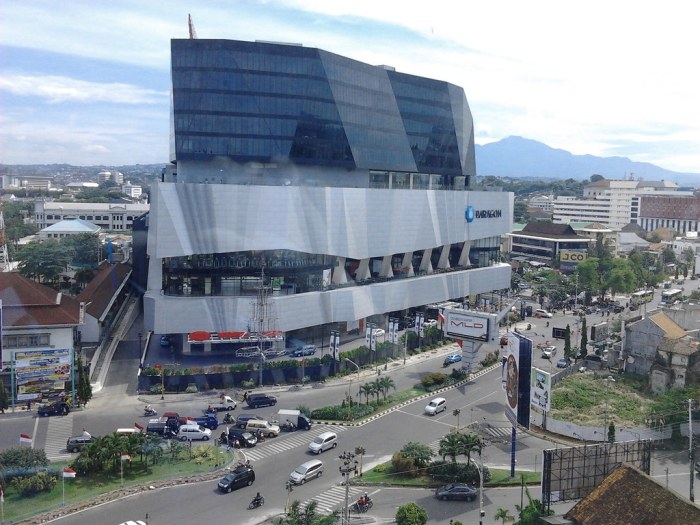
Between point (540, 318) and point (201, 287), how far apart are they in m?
25.3

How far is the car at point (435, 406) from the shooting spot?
1021 inches

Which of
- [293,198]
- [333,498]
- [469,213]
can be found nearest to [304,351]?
[293,198]

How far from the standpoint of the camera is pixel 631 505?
1459 centimetres

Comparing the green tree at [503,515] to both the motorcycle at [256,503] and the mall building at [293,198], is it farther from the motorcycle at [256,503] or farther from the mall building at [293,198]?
the mall building at [293,198]

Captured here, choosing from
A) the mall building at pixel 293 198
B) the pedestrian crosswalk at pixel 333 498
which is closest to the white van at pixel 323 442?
the pedestrian crosswalk at pixel 333 498

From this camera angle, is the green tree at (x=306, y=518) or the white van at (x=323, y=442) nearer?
the green tree at (x=306, y=518)

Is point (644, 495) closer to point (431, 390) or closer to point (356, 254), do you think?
point (431, 390)

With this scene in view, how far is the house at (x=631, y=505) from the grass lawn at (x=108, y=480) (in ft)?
33.6

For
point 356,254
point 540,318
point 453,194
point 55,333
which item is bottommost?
point 540,318

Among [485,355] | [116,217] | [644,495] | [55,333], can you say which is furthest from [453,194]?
[116,217]

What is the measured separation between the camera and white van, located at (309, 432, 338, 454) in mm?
21641

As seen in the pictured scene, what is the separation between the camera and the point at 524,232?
75.8m

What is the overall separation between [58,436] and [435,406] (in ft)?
45.1

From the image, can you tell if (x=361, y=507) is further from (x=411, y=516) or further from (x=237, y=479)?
(x=237, y=479)
